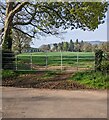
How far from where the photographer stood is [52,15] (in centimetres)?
2403

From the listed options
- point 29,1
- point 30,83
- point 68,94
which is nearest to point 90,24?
point 29,1

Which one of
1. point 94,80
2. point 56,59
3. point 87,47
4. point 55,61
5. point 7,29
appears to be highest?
point 7,29

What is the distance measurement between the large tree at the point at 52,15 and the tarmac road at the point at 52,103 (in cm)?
817

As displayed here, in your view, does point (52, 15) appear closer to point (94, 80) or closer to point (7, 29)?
point (7, 29)

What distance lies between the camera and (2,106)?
9.44 m

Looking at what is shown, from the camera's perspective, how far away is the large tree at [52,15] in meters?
19.9

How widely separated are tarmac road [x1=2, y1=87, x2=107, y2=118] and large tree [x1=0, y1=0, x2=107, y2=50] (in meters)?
8.17

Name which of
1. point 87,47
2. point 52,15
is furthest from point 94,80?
point 87,47

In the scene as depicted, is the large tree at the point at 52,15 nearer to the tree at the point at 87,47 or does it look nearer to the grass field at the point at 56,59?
the grass field at the point at 56,59

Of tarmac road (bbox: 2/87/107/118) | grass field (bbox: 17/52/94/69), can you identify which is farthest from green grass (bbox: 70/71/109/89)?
grass field (bbox: 17/52/94/69)

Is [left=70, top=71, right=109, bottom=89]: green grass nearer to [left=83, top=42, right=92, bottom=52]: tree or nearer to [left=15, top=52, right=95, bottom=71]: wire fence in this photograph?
[left=15, top=52, right=95, bottom=71]: wire fence

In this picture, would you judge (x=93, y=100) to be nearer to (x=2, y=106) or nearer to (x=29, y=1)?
(x=2, y=106)

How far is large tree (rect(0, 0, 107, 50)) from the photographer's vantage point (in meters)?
19.9

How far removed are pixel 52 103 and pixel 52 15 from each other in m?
14.7
